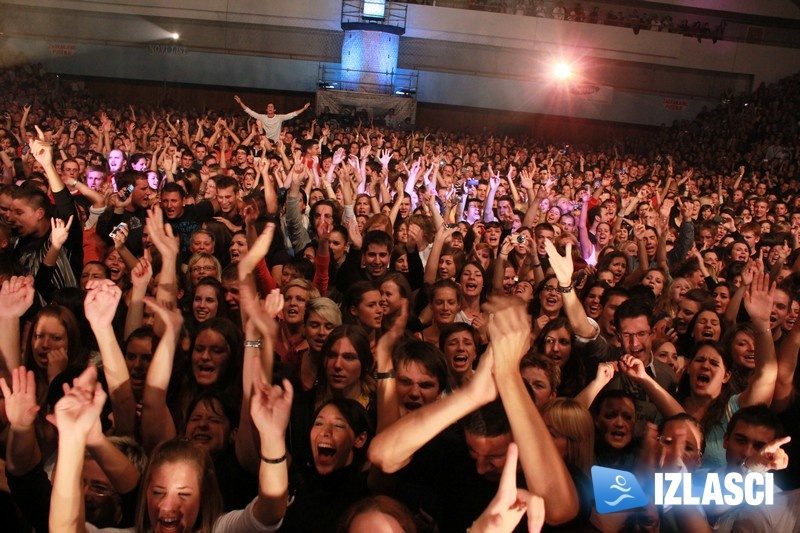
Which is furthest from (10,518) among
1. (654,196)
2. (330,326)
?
(654,196)

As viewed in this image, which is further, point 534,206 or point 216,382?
point 534,206

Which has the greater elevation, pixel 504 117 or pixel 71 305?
pixel 504 117

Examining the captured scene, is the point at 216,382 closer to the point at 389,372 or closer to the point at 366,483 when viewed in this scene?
the point at 389,372

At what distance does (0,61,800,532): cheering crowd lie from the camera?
2.44 m

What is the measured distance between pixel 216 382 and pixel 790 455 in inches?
96.0

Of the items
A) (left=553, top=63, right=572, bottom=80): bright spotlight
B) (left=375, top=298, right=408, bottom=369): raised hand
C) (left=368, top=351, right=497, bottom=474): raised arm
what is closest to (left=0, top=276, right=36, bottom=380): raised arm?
(left=375, top=298, right=408, bottom=369): raised hand

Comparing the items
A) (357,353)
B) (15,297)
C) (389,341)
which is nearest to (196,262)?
(15,297)

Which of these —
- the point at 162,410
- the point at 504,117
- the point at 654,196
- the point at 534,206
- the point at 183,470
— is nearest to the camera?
the point at 183,470

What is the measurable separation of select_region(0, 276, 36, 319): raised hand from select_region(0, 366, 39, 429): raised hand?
884 mm

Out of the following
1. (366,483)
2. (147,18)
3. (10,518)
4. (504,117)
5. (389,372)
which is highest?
(147,18)

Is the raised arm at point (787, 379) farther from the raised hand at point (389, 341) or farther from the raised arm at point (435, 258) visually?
the raised arm at point (435, 258)

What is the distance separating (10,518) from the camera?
8.89 ft

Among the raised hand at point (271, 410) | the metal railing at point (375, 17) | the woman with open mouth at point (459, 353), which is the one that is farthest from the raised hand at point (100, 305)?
the metal railing at point (375, 17)

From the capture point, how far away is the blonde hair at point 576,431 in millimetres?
2965
